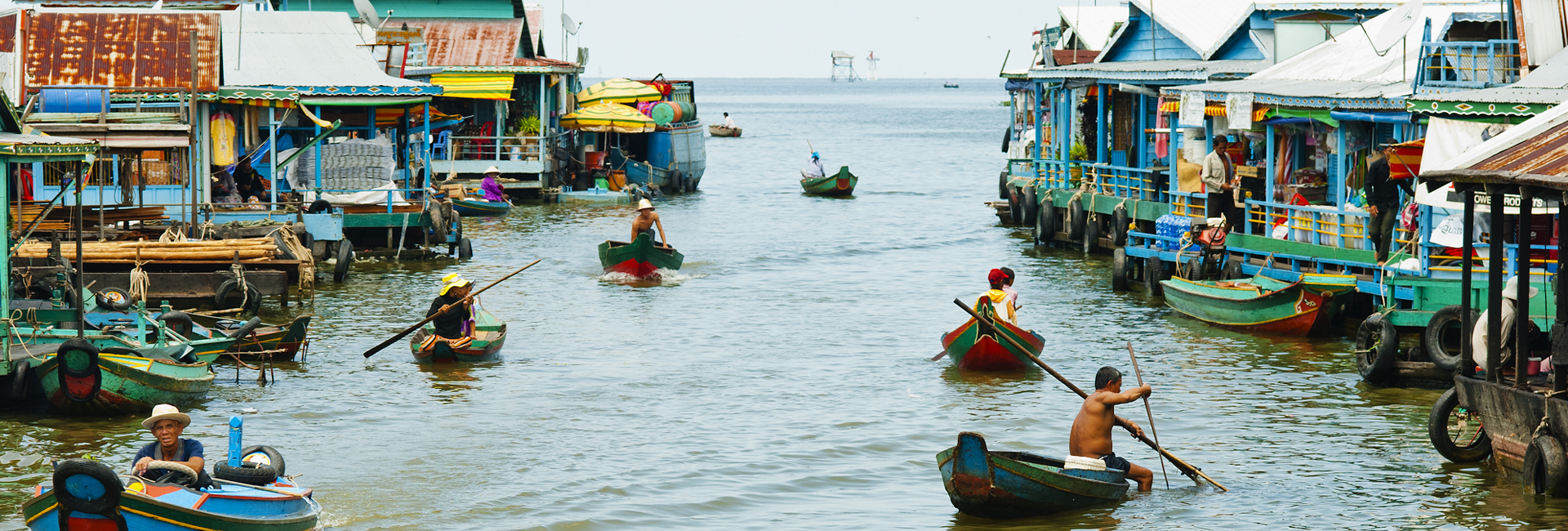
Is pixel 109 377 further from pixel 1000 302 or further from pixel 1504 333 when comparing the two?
pixel 1504 333

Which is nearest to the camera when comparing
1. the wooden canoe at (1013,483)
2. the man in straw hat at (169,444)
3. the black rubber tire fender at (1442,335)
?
the man in straw hat at (169,444)

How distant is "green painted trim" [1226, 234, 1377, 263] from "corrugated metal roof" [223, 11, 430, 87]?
49.0 feet

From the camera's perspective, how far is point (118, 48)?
81.1 ft

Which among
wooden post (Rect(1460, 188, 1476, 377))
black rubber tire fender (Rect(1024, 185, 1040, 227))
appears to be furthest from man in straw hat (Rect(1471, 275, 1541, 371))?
black rubber tire fender (Rect(1024, 185, 1040, 227))

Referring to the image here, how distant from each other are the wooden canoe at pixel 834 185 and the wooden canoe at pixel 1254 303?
27.3 m

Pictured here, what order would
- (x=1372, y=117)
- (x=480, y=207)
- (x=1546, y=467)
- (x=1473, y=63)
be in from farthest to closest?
(x=480, y=207)
(x=1372, y=117)
(x=1473, y=63)
(x=1546, y=467)

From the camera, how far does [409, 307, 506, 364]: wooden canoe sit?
703 inches

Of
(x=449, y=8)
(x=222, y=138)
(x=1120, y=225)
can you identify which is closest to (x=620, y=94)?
(x=449, y=8)

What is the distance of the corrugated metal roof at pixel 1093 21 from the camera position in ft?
139

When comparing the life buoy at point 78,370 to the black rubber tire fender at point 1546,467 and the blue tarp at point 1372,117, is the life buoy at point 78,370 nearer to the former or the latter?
the black rubber tire fender at point 1546,467

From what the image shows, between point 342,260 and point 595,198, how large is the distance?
18622mm

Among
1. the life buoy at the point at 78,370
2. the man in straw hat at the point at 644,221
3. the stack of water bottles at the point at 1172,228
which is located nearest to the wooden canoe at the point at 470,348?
the life buoy at the point at 78,370

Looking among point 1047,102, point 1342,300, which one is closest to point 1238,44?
point 1047,102

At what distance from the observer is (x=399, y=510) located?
1194 centimetres
